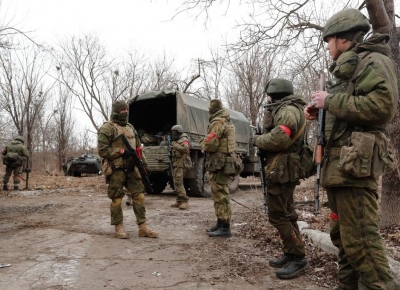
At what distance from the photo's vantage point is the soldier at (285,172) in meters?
3.28

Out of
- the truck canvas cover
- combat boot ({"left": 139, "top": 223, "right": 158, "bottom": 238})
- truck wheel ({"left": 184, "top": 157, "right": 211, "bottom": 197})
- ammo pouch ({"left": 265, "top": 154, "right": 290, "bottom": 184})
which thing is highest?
the truck canvas cover

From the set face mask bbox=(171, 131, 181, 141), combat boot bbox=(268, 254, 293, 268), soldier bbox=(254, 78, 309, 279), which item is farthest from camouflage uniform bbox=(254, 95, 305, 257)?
face mask bbox=(171, 131, 181, 141)

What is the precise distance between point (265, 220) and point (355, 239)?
3.54 metres

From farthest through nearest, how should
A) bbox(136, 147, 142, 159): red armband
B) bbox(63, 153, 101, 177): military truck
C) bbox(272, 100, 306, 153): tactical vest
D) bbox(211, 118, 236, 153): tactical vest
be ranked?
bbox(63, 153, 101, 177): military truck < bbox(136, 147, 142, 159): red armband < bbox(211, 118, 236, 153): tactical vest < bbox(272, 100, 306, 153): tactical vest

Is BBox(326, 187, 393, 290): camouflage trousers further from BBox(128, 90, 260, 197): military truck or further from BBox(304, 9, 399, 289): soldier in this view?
BBox(128, 90, 260, 197): military truck

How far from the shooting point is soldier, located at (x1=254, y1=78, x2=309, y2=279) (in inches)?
129

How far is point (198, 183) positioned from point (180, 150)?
5.66ft

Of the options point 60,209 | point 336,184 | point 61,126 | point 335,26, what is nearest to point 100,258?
point 336,184

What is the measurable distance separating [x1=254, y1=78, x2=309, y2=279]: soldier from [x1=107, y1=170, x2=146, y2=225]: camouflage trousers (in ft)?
7.07

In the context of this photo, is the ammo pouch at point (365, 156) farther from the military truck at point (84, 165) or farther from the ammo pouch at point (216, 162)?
the military truck at point (84, 165)

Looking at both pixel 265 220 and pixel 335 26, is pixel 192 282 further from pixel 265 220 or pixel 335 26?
pixel 265 220

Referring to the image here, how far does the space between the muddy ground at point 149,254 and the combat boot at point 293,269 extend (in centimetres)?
5

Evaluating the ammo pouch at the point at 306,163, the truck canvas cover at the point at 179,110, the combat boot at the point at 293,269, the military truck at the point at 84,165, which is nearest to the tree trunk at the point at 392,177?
the ammo pouch at the point at 306,163

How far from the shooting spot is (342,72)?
241cm
